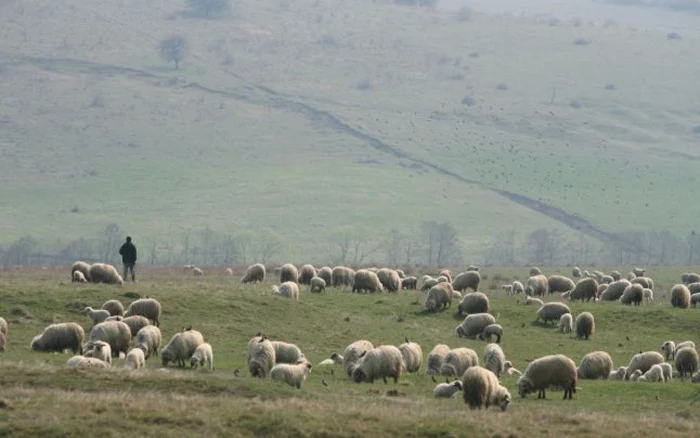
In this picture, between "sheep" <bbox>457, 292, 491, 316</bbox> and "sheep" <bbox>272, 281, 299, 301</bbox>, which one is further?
"sheep" <bbox>457, 292, 491, 316</bbox>

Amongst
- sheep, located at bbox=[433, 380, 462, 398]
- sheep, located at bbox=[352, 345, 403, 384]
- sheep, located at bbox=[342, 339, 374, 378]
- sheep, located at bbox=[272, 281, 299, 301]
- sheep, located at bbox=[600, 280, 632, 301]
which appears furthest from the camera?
sheep, located at bbox=[600, 280, 632, 301]

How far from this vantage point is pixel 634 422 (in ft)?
81.1

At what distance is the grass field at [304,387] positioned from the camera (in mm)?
23156

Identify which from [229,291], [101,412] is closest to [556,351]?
[229,291]

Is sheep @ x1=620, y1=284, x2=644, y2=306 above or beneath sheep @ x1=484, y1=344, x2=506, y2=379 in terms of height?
above

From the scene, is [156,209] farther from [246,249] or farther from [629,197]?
[629,197]

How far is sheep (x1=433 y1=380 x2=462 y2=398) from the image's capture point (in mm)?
28828

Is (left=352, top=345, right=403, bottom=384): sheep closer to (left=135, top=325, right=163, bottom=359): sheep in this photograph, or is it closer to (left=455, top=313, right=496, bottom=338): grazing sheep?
(left=135, top=325, right=163, bottom=359): sheep

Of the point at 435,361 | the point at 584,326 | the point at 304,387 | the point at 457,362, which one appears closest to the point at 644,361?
the point at 457,362

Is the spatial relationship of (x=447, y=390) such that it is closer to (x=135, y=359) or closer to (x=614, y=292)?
(x=135, y=359)

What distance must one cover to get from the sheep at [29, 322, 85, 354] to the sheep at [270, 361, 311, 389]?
5.95m

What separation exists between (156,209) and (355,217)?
2454cm

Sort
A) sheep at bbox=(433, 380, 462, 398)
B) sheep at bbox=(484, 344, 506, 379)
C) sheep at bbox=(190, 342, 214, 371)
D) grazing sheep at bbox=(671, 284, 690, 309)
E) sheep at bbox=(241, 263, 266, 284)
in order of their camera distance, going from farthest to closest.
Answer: sheep at bbox=(241, 263, 266, 284), grazing sheep at bbox=(671, 284, 690, 309), sheep at bbox=(484, 344, 506, 379), sheep at bbox=(190, 342, 214, 371), sheep at bbox=(433, 380, 462, 398)

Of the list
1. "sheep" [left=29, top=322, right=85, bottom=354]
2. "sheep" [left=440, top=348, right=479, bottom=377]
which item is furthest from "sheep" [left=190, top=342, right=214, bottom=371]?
"sheep" [left=440, top=348, right=479, bottom=377]
